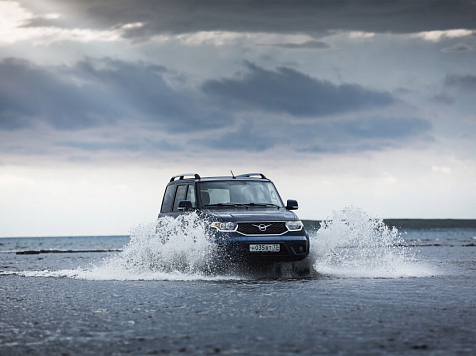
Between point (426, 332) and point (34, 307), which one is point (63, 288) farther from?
point (426, 332)

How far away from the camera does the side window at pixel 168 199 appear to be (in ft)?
49.7

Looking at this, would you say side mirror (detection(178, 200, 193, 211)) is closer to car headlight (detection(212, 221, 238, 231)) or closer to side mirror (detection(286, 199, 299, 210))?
car headlight (detection(212, 221, 238, 231))

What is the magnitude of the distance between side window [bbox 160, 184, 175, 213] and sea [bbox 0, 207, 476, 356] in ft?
1.92

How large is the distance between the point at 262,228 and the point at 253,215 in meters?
0.35

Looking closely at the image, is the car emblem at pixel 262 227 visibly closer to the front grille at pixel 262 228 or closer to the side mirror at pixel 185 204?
the front grille at pixel 262 228

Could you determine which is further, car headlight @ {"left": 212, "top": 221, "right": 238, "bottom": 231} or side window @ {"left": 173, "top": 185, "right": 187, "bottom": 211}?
side window @ {"left": 173, "top": 185, "right": 187, "bottom": 211}

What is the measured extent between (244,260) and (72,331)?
6.02 metres

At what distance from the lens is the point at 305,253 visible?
1283 centimetres

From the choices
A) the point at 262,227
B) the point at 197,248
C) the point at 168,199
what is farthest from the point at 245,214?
the point at 168,199

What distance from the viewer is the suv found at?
40.9 ft

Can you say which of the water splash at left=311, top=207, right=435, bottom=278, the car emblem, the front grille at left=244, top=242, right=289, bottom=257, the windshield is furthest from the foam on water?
the car emblem

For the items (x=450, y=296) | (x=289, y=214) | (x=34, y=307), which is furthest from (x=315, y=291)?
(x=34, y=307)

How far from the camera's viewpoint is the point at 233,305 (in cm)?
860

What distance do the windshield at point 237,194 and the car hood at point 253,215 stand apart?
548 millimetres
